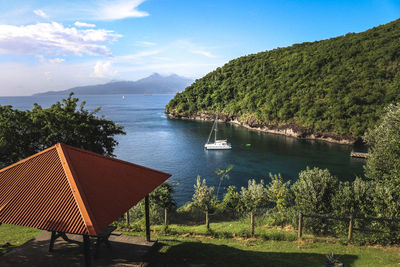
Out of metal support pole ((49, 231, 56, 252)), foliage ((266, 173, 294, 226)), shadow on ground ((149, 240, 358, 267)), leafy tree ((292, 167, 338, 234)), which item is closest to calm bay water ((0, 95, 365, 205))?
foliage ((266, 173, 294, 226))

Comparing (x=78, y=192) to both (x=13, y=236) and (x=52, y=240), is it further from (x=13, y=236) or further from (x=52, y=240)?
(x=13, y=236)

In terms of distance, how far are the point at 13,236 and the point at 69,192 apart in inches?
322

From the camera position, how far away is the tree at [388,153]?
15.9m

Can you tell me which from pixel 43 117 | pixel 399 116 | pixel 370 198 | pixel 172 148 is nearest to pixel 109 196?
pixel 370 198

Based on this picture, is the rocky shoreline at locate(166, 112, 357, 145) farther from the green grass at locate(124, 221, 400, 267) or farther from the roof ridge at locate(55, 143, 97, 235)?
the roof ridge at locate(55, 143, 97, 235)

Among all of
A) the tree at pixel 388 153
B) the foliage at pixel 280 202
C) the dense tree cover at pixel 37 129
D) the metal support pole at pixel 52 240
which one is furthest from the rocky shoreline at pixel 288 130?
the metal support pole at pixel 52 240

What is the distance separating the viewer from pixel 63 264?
8.52m

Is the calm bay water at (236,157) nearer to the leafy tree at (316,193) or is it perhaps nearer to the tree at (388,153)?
the tree at (388,153)

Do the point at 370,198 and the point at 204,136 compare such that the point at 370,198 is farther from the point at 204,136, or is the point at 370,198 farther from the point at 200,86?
the point at 200,86

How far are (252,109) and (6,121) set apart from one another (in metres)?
74.4

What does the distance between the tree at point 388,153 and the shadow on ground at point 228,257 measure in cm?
918

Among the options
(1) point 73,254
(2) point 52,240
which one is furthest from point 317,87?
(2) point 52,240

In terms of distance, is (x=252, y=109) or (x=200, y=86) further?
(x=200, y=86)

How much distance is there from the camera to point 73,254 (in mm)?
9102
